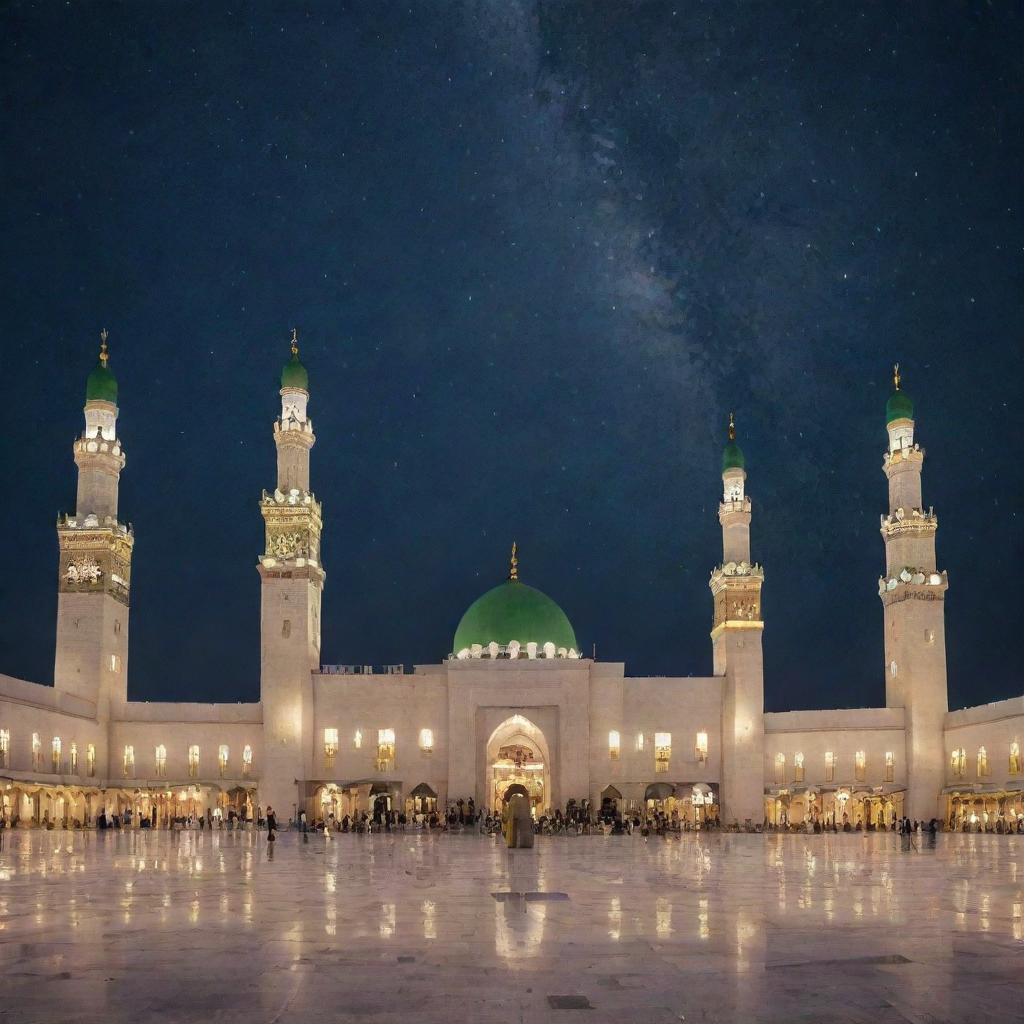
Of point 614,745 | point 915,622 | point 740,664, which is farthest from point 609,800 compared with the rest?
point 915,622

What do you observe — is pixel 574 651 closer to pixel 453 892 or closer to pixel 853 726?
pixel 853 726

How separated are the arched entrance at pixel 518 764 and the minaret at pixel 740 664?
294 inches

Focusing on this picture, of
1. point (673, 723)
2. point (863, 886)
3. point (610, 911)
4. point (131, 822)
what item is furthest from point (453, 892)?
point (673, 723)

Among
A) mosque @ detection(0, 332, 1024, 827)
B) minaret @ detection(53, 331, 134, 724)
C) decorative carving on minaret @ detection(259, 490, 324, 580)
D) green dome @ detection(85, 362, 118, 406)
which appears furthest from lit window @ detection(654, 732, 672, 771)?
green dome @ detection(85, 362, 118, 406)

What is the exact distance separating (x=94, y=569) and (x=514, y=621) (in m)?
16.7

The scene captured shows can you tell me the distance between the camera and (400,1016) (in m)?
6.45

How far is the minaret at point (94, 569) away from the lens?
1850 inches

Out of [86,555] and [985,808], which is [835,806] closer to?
[985,808]

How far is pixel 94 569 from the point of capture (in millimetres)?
47375

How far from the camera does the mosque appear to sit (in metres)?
47.8

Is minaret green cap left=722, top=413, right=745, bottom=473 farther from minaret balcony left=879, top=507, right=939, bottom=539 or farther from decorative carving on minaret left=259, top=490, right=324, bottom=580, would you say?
decorative carving on minaret left=259, top=490, right=324, bottom=580

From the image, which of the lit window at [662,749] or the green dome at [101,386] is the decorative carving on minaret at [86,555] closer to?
the green dome at [101,386]

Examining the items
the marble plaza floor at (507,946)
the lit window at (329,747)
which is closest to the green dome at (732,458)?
the lit window at (329,747)

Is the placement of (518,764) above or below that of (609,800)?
above
